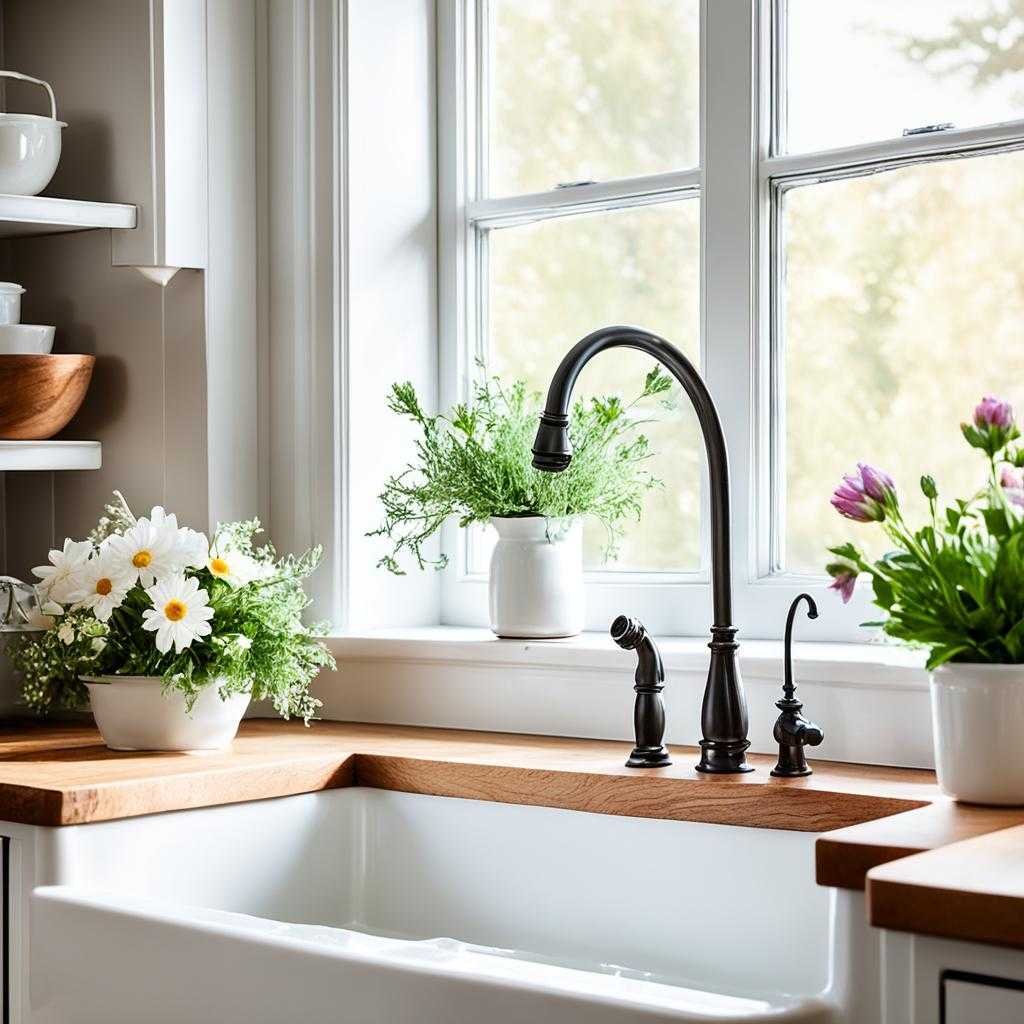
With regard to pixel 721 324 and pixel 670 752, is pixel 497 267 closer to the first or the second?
pixel 721 324

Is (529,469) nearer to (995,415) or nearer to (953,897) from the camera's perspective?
(995,415)

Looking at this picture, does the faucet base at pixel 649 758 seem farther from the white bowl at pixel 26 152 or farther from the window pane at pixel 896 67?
the white bowl at pixel 26 152

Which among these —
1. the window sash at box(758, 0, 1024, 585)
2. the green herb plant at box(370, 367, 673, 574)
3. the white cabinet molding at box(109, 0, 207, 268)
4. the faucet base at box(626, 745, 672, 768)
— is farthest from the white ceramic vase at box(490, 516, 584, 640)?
the white cabinet molding at box(109, 0, 207, 268)

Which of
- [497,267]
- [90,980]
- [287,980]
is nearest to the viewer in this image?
[287,980]

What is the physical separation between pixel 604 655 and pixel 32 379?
86 cm

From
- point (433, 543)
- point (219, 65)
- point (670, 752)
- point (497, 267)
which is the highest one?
point (219, 65)

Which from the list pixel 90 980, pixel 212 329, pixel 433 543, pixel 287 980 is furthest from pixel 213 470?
pixel 287 980

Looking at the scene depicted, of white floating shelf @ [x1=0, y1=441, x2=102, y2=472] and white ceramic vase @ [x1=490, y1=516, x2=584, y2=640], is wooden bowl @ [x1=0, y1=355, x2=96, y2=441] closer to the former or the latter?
white floating shelf @ [x1=0, y1=441, x2=102, y2=472]

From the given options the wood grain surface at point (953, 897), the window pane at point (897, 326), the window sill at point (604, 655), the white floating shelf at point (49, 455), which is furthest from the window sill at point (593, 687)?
the wood grain surface at point (953, 897)

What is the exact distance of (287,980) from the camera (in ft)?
4.31

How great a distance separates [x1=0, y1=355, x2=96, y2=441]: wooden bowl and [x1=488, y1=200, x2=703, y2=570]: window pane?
2.00 feet

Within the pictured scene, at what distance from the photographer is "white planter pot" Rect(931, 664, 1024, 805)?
1432mm

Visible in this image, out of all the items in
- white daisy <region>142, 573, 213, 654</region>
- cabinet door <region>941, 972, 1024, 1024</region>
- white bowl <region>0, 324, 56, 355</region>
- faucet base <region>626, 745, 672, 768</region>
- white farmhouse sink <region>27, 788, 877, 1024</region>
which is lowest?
white farmhouse sink <region>27, 788, 877, 1024</region>

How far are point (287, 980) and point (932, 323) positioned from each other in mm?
1105
